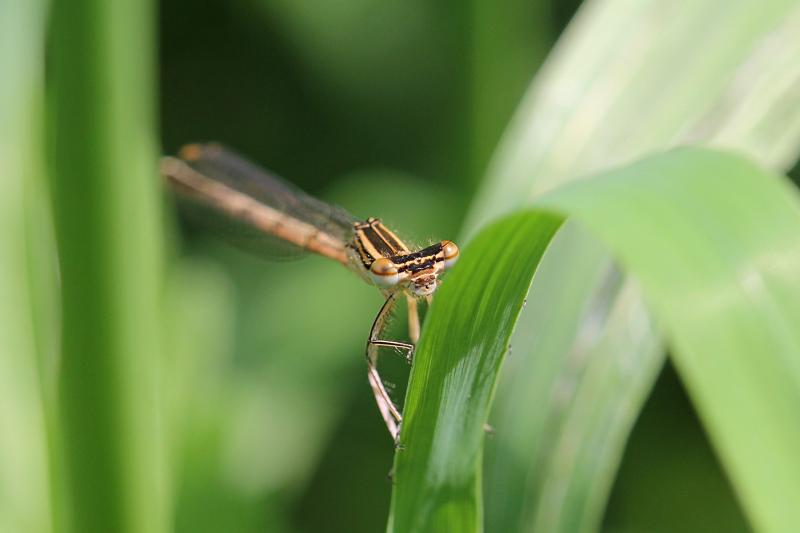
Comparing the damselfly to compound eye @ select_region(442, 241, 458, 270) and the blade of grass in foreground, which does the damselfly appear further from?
the blade of grass in foreground

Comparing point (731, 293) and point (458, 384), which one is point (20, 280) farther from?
point (731, 293)

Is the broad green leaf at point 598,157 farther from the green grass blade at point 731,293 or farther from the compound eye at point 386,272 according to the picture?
the green grass blade at point 731,293

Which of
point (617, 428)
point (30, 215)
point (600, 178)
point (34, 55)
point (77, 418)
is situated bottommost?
point (77, 418)

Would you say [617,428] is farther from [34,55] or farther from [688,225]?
[34,55]

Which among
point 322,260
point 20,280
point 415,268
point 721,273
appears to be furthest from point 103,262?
point 322,260

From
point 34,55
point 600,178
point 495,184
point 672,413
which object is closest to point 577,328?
point 495,184

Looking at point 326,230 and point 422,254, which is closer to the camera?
point 422,254

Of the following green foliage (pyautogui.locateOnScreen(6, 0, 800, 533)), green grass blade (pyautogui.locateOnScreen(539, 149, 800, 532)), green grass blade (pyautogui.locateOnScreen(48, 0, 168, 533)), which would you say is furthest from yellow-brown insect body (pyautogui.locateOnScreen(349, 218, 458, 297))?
green grass blade (pyautogui.locateOnScreen(539, 149, 800, 532))
